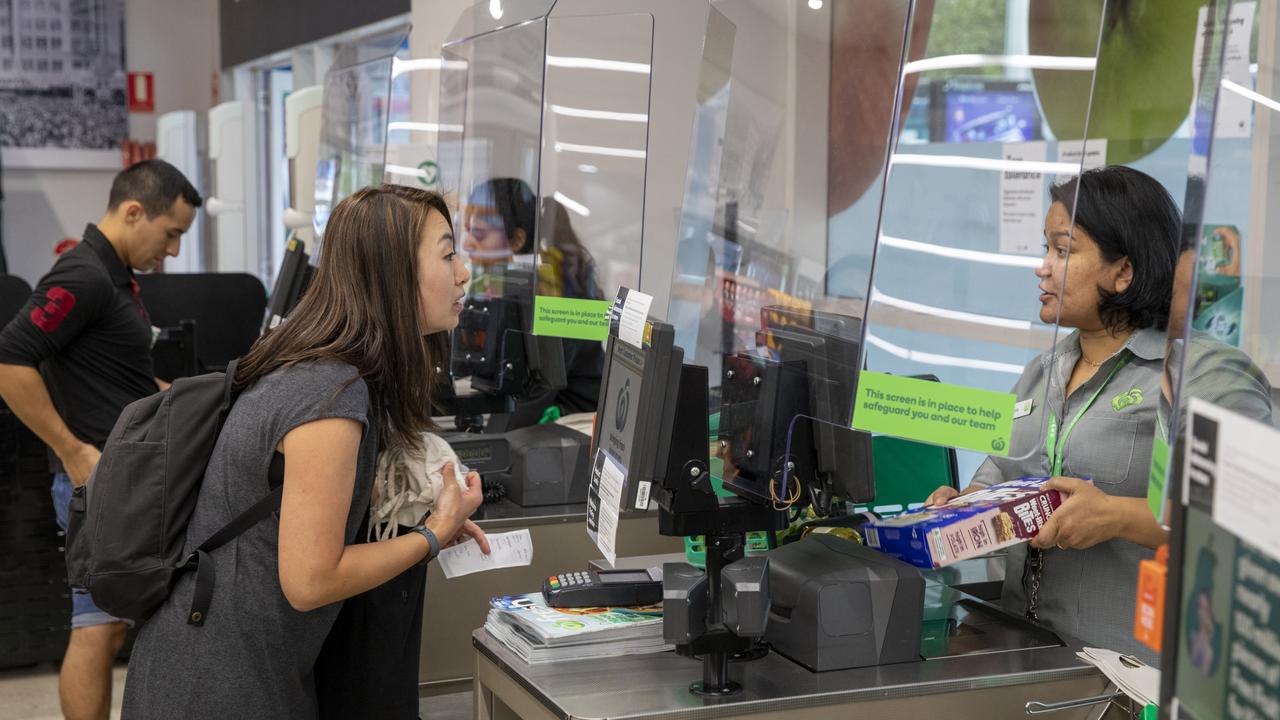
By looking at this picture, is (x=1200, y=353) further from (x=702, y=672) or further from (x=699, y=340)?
(x=699, y=340)

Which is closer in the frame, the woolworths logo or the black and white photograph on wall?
→ the woolworths logo

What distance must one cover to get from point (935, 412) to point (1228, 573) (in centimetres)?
86

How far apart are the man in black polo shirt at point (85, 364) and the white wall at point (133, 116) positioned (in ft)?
23.5

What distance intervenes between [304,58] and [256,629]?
6.63 metres

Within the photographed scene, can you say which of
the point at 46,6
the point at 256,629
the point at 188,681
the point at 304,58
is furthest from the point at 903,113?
the point at 46,6

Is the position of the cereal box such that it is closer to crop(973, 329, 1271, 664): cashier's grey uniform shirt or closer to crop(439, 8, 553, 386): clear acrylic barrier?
crop(973, 329, 1271, 664): cashier's grey uniform shirt

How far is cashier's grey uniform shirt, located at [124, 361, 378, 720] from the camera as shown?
5.75 feet

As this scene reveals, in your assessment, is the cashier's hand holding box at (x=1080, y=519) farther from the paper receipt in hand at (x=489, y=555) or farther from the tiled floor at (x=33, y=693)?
the tiled floor at (x=33, y=693)

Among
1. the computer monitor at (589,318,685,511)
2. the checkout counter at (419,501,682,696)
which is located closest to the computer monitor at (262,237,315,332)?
the checkout counter at (419,501,682,696)

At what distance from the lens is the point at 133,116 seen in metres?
10.5

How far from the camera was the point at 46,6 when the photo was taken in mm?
10172

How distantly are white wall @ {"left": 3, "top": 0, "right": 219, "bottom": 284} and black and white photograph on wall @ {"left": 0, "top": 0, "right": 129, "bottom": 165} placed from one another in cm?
18

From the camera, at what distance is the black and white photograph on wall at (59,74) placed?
10.1 meters

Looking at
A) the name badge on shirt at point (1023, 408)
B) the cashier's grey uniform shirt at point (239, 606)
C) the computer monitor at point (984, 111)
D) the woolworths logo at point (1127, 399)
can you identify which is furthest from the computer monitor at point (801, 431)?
the cashier's grey uniform shirt at point (239, 606)
